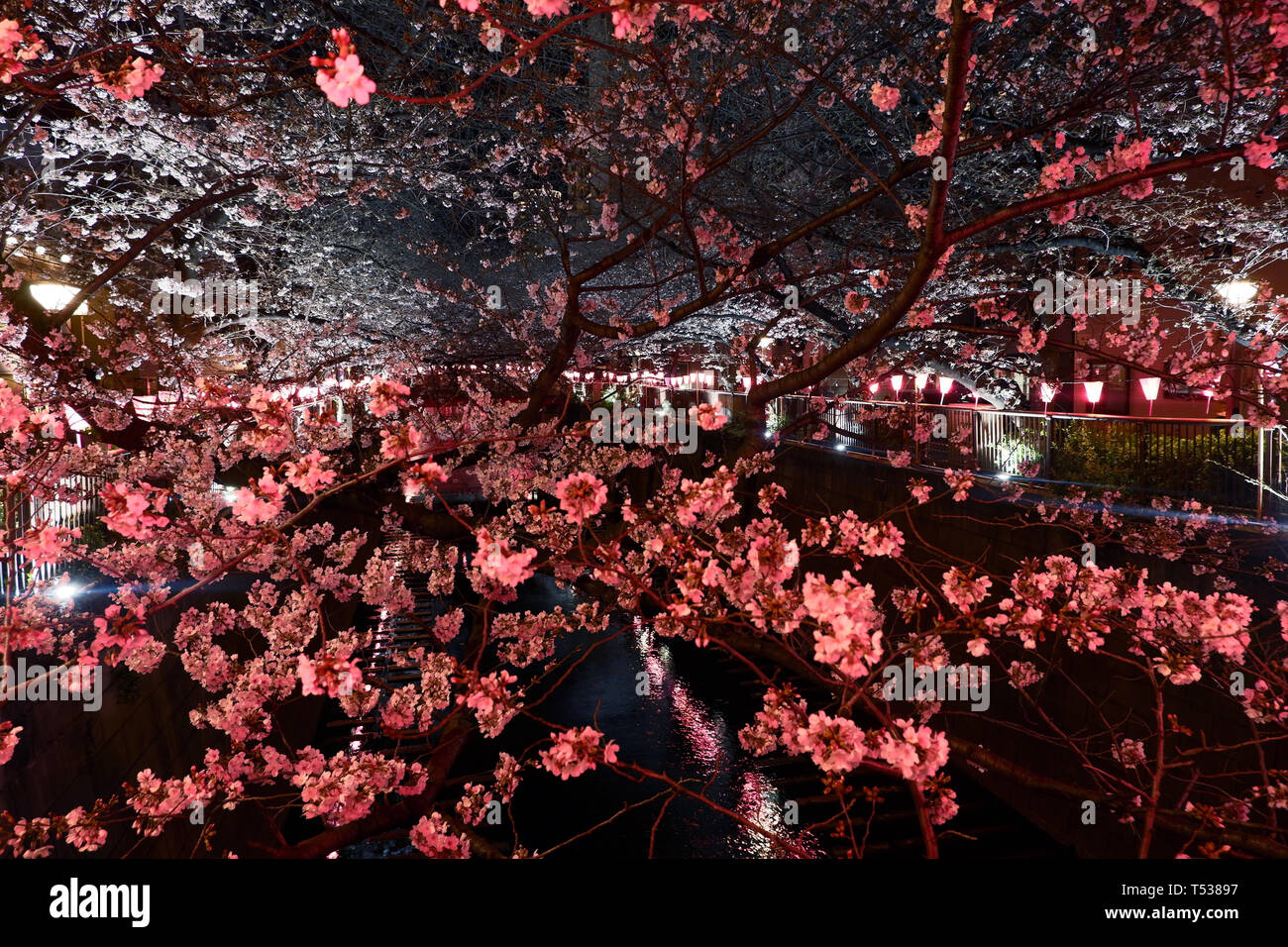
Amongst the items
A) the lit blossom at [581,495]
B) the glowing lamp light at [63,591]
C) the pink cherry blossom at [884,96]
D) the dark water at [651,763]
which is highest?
the pink cherry blossom at [884,96]

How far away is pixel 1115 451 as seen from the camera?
9945 millimetres

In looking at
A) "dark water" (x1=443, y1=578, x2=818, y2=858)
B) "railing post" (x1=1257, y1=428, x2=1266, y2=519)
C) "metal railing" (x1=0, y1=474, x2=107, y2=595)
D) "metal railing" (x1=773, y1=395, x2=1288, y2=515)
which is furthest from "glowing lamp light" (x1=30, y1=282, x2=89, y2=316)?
"railing post" (x1=1257, y1=428, x2=1266, y2=519)

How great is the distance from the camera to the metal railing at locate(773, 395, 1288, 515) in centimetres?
814

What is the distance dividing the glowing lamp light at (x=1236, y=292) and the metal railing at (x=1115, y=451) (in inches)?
158

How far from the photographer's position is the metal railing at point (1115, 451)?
8141 millimetres

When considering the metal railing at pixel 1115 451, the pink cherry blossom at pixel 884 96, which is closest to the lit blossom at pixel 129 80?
the pink cherry blossom at pixel 884 96

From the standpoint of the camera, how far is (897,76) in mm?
8969

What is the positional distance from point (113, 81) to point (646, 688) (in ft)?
44.5

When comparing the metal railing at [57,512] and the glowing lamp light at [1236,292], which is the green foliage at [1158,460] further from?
the metal railing at [57,512]

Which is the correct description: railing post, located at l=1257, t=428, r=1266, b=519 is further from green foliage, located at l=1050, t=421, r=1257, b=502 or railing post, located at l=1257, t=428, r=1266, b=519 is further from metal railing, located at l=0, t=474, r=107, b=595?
metal railing, located at l=0, t=474, r=107, b=595

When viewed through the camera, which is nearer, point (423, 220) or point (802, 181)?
point (802, 181)

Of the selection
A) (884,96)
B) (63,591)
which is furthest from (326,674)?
(63,591)
